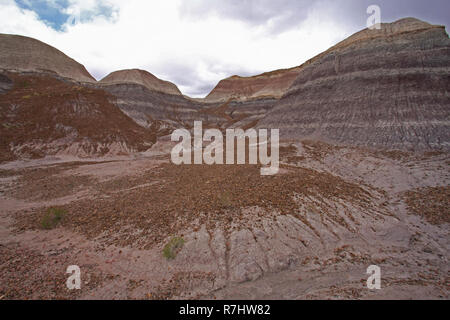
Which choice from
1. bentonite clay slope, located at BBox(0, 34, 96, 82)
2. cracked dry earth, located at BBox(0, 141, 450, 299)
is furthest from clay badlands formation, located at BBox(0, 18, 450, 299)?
bentonite clay slope, located at BBox(0, 34, 96, 82)

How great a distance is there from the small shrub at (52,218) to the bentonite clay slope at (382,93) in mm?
26673

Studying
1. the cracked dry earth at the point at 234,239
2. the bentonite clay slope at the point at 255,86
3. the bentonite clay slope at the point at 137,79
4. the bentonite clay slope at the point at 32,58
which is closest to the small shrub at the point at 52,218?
the cracked dry earth at the point at 234,239

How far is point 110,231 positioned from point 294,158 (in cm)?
1725

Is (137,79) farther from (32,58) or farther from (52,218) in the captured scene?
(52,218)

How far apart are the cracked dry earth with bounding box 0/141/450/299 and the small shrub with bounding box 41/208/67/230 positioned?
263mm

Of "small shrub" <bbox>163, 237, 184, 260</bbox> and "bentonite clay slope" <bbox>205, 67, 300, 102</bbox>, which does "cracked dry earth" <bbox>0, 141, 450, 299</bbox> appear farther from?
"bentonite clay slope" <bbox>205, 67, 300, 102</bbox>

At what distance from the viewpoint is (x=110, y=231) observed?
26.3 ft

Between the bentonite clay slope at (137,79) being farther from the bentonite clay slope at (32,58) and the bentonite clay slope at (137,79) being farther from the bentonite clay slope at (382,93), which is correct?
the bentonite clay slope at (382,93)

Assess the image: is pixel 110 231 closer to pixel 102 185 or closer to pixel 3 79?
pixel 102 185

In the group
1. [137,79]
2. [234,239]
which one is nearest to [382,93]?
[234,239]

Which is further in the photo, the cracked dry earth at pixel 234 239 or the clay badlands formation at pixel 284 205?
the clay badlands formation at pixel 284 205

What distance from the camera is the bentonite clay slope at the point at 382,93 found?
20.6 metres

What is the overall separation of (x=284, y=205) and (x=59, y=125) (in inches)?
1524

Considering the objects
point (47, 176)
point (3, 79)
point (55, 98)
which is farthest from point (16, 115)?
point (47, 176)
